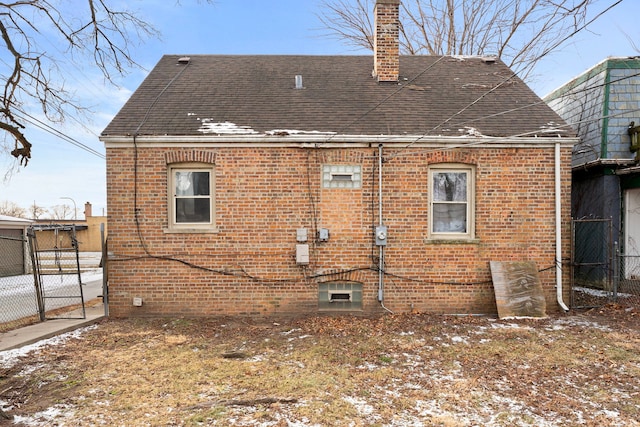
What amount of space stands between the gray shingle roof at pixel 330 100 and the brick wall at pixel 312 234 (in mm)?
588

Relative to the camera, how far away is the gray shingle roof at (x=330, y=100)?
8.38 m

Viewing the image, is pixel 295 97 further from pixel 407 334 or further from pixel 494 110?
pixel 407 334

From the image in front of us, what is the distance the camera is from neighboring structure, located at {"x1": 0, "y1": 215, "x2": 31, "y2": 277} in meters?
16.0

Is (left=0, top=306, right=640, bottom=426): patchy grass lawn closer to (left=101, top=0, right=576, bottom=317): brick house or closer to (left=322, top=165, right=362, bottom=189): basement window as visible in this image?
(left=101, top=0, right=576, bottom=317): brick house

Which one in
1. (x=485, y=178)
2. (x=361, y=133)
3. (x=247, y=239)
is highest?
(x=361, y=133)

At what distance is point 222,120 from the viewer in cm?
855

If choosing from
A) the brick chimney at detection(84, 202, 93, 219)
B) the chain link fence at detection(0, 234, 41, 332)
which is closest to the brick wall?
the chain link fence at detection(0, 234, 41, 332)

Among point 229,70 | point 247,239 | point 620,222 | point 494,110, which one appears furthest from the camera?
point 229,70

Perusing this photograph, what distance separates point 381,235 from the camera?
8.05m

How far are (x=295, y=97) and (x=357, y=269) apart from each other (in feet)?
14.7

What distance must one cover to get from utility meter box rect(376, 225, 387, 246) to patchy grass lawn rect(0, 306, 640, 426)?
157 centimetres

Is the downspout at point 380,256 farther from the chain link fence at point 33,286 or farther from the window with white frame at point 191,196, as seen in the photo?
the chain link fence at point 33,286

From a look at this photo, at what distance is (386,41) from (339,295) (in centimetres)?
677

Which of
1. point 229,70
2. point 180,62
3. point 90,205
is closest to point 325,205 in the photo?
point 229,70
